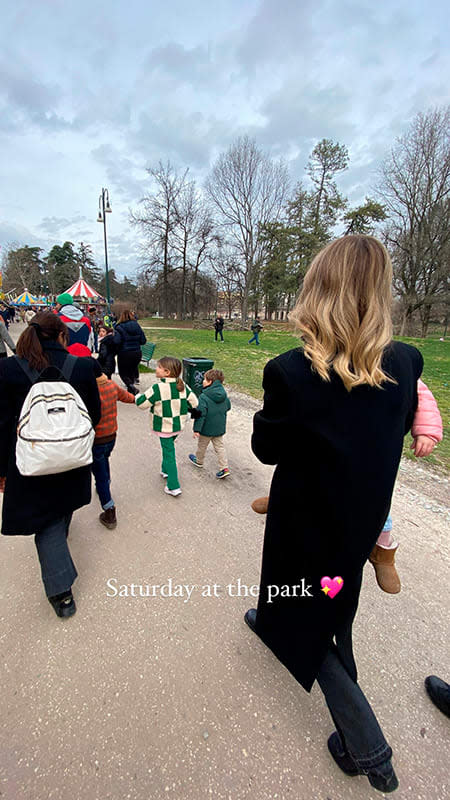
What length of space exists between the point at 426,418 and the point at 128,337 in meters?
5.71

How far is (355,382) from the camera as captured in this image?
103 cm

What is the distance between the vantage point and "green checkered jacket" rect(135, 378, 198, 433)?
3221mm

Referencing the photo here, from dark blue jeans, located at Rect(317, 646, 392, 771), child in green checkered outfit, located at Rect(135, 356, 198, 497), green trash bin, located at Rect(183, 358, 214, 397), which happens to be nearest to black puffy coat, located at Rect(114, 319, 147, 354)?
green trash bin, located at Rect(183, 358, 214, 397)

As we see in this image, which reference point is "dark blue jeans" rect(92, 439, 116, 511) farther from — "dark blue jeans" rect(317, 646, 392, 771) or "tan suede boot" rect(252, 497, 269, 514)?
"dark blue jeans" rect(317, 646, 392, 771)

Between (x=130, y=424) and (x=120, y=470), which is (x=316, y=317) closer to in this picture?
(x=120, y=470)

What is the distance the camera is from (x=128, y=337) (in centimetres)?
620

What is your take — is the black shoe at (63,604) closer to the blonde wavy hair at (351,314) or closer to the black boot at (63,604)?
the black boot at (63,604)

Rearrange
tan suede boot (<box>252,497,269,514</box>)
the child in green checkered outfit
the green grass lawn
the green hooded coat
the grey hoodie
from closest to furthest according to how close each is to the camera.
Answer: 1. tan suede boot (<box>252,497,269,514</box>)
2. the child in green checkered outfit
3. the green hooded coat
4. the green grass lawn
5. the grey hoodie

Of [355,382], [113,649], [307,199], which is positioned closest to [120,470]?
[113,649]

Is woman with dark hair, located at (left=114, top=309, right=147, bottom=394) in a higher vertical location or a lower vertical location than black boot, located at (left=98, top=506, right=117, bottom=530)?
higher

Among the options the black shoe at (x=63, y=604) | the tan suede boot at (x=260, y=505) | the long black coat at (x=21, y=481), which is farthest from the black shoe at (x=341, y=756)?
the long black coat at (x=21, y=481)

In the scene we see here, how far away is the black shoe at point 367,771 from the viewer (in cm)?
125

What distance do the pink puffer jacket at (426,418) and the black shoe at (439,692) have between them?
4.64 feet

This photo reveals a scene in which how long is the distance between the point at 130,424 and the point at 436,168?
111 feet
